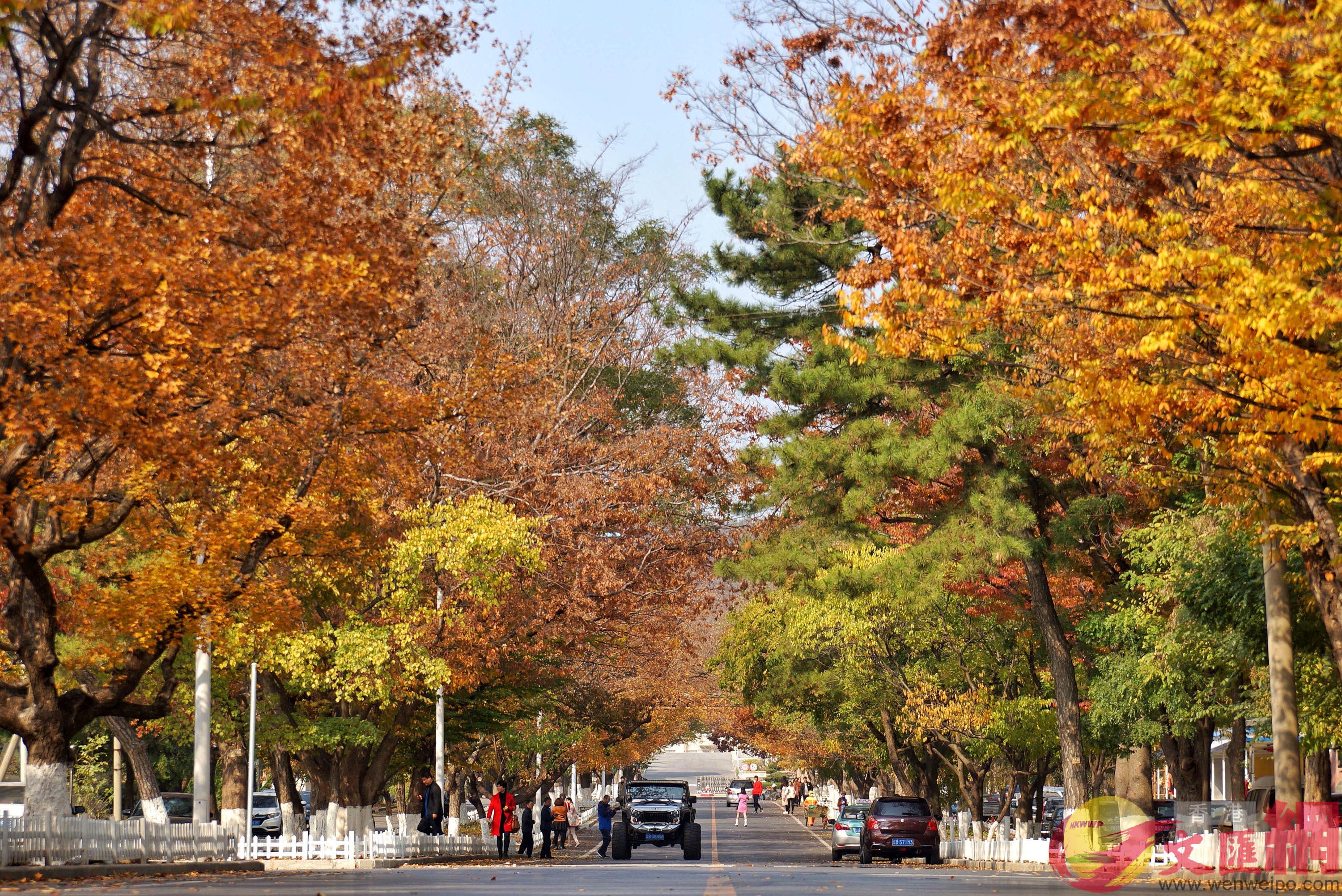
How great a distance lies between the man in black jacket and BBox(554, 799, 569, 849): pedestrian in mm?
12512

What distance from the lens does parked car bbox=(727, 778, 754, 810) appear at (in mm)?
125744

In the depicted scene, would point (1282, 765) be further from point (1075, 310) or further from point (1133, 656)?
point (1133, 656)

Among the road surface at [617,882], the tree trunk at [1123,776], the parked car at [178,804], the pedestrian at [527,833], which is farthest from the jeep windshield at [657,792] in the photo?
the parked car at [178,804]

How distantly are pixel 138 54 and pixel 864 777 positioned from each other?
76810 mm

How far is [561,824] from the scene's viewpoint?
49.8 metres

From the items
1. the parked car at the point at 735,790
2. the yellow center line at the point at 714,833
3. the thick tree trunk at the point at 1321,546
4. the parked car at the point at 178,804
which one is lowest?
the parked car at the point at 735,790

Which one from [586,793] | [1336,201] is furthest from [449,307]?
[586,793]

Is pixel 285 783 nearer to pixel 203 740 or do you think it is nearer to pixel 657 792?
pixel 657 792

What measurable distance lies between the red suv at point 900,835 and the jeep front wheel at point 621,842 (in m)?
5.91

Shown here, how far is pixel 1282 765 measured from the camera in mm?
18906

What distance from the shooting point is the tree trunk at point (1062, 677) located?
3269 centimetres

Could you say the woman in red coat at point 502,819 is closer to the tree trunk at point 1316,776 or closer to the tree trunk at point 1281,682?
the tree trunk at point 1316,776

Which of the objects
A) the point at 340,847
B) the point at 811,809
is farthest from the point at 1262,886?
the point at 811,809

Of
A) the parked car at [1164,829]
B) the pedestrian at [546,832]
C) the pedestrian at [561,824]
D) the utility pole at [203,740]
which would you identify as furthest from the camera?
the pedestrian at [561,824]
